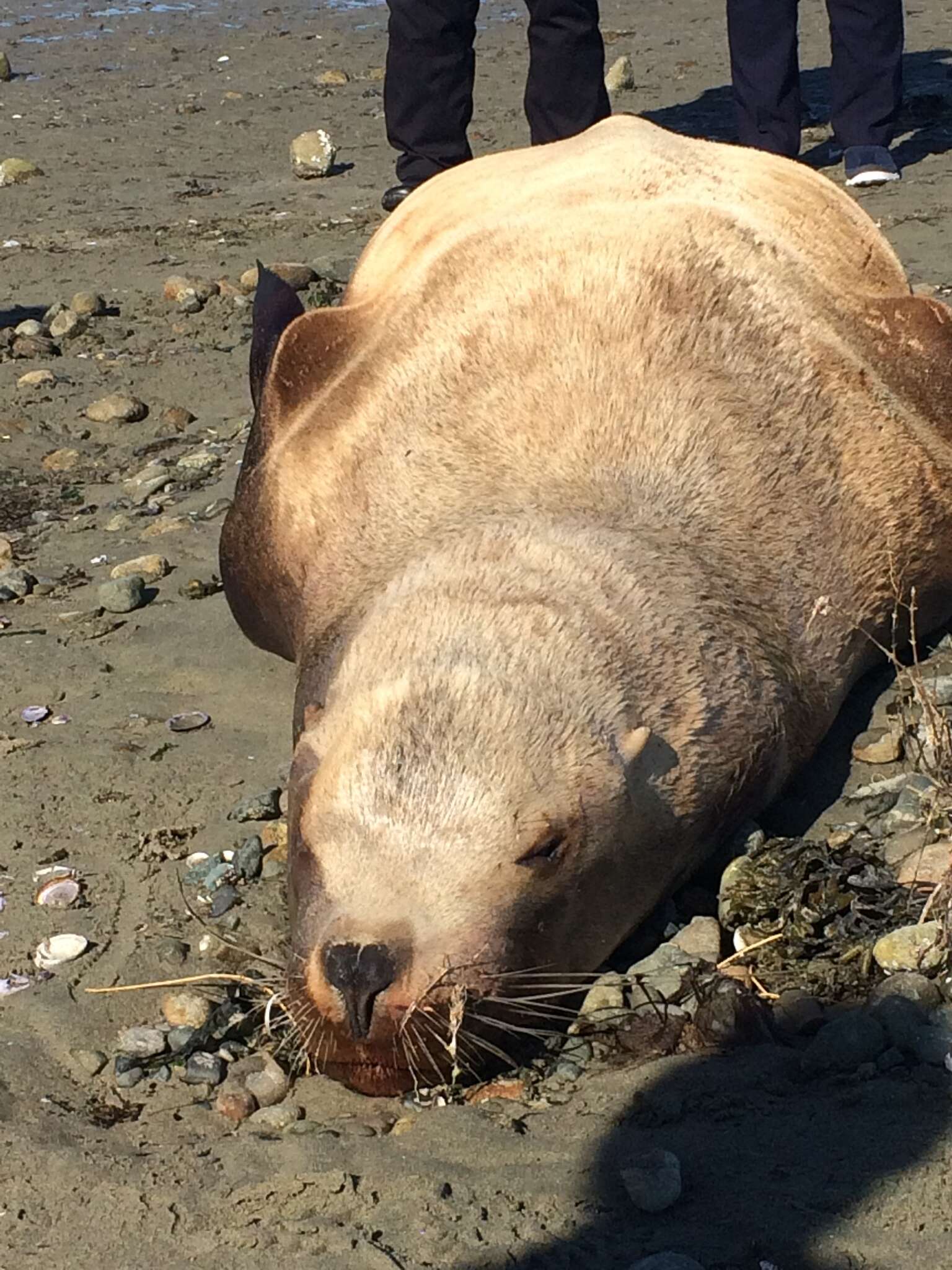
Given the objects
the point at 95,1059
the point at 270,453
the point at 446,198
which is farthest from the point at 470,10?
the point at 95,1059

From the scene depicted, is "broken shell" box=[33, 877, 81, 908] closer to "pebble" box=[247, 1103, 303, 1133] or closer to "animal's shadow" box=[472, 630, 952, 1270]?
"pebble" box=[247, 1103, 303, 1133]

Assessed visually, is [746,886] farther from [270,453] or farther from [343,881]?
[270,453]

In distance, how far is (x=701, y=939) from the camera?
12.4 ft

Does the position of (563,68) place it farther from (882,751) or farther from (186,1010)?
(186,1010)

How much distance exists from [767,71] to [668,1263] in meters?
7.82

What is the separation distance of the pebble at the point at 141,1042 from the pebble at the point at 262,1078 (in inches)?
6.0

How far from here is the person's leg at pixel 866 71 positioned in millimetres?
9727

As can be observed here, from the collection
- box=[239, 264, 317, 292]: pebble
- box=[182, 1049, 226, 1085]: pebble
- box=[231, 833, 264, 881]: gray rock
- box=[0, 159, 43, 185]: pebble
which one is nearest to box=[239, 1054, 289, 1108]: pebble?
box=[182, 1049, 226, 1085]: pebble

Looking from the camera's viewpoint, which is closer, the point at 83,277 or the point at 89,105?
the point at 83,277

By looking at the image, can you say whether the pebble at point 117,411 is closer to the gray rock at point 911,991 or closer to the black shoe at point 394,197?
the black shoe at point 394,197

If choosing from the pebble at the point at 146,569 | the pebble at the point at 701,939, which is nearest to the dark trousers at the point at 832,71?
the pebble at the point at 146,569

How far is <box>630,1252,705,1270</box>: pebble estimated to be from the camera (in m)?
2.70

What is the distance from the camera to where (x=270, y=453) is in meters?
4.91

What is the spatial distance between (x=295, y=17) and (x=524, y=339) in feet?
40.4
